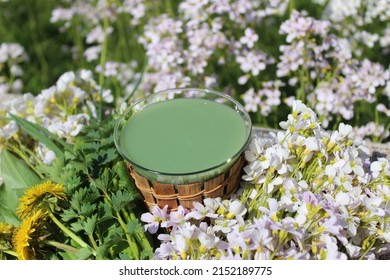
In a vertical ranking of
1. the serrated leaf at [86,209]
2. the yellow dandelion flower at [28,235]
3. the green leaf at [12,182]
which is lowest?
the green leaf at [12,182]

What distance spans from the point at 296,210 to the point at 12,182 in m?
0.70

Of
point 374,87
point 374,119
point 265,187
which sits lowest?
point 374,119

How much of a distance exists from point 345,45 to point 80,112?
32.0 inches

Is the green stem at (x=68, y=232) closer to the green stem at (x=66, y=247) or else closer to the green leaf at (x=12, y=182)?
the green stem at (x=66, y=247)

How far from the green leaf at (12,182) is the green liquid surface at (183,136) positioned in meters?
0.32

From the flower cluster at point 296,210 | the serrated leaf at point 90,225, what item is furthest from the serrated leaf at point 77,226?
the flower cluster at point 296,210

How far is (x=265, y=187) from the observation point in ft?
3.96

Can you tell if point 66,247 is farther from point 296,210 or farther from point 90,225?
point 296,210

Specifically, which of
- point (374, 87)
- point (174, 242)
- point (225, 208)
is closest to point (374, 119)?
point (374, 87)

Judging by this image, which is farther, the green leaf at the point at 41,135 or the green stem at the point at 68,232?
the green leaf at the point at 41,135

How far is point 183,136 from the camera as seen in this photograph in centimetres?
122

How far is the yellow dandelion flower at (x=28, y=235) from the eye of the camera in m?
1.18

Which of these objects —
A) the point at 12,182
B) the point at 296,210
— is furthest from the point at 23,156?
the point at 296,210
